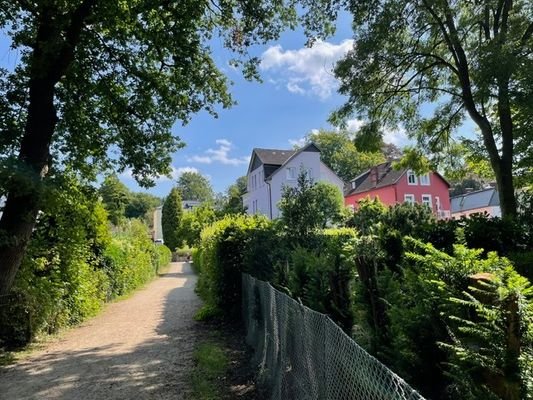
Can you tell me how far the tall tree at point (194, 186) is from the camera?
112188 millimetres

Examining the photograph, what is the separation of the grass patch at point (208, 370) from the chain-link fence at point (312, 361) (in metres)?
0.57

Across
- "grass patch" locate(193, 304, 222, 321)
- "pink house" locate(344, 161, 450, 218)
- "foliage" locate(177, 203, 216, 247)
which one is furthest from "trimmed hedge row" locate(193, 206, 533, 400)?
"pink house" locate(344, 161, 450, 218)

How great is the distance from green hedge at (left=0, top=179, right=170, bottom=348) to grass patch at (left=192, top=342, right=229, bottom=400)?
3.41 metres

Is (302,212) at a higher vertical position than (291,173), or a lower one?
lower

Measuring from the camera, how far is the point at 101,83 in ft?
29.1

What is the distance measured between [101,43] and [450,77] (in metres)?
10.8

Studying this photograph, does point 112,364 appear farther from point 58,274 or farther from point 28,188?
point 58,274

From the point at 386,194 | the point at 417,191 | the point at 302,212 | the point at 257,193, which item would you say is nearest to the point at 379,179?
the point at 386,194

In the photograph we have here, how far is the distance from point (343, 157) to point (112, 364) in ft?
199

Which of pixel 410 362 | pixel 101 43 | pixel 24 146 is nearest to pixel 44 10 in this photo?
pixel 101 43

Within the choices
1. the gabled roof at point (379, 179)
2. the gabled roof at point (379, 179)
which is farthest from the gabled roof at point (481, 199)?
the gabled roof at point (379, 179)

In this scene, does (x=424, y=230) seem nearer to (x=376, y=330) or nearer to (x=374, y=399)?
(x=376, y=330)

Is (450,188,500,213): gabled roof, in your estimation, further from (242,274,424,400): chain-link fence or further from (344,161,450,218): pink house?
(242,274,424,400): chain-link fence

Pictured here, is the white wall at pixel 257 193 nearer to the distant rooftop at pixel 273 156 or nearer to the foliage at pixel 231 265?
the distant rooftop at pixel 273 156
